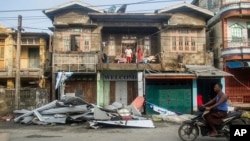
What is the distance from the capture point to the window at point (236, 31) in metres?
25.6

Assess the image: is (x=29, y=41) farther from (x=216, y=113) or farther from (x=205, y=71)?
(x=216, y=113)

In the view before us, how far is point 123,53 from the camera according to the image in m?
26.5

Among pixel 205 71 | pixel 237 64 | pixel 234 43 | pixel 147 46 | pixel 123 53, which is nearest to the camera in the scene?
pixel 205 71

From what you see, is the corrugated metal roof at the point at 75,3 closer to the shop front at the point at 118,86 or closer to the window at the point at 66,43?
the window at the point at 66,43

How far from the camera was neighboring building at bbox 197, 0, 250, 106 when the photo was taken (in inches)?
966

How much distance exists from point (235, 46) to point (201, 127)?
1570 centimetres

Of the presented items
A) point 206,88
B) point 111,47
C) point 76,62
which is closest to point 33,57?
point 76,62

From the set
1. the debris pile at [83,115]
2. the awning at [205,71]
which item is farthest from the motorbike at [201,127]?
the awning at [205,71]

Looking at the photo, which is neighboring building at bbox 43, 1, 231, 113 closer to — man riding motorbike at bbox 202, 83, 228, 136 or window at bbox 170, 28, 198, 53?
window at bbox 170, 28, 198, 53

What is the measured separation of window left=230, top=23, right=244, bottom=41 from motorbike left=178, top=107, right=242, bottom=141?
52.5 ft

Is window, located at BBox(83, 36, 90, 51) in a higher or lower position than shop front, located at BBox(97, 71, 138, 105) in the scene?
higher

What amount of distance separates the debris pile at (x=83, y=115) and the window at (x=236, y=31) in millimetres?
11341

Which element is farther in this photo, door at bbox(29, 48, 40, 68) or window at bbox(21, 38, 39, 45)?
door at bbox(29, 48, 40, 68)

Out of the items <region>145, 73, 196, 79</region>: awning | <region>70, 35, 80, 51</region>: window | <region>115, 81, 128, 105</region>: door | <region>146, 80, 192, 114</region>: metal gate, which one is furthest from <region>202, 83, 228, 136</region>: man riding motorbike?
<region>70, 35, 80, 51</region>: window
